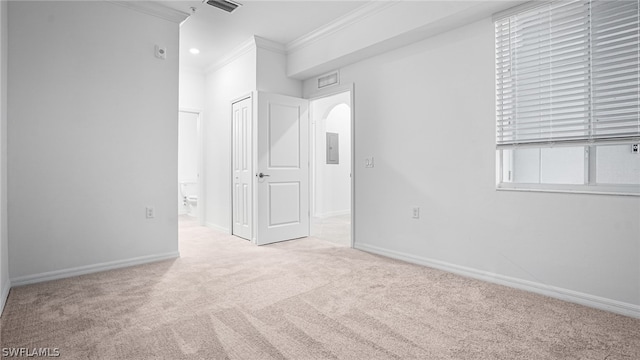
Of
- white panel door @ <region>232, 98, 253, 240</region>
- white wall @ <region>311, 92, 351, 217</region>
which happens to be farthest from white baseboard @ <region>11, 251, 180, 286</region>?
white wall @ <region>311, 92, 351, 217</region>

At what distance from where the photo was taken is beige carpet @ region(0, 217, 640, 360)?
5.98ft

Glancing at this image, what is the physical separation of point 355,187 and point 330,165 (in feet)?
9.71

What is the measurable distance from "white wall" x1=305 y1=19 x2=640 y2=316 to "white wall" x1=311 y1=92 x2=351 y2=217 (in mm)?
2536

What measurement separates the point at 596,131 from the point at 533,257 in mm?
1028

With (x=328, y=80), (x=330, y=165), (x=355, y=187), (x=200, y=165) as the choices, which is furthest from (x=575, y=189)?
(x=200, y=165)

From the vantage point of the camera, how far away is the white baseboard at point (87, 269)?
2.86 metres

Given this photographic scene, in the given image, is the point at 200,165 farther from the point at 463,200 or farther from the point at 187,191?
the point at 463,200

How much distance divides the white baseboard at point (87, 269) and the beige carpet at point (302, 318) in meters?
0.10

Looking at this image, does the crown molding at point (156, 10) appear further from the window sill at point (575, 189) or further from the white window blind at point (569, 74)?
the window sill at point (575, 189)

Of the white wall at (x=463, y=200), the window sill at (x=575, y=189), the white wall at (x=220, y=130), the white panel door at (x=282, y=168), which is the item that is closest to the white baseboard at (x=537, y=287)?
the white wall at (x=463, y=200)

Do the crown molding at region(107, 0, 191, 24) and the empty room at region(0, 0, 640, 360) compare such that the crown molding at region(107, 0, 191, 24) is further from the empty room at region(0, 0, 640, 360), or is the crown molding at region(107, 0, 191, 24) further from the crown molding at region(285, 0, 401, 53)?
the crown molding at region(285, 0, 401, 53)

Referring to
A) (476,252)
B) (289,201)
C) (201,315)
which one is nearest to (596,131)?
(476,252)

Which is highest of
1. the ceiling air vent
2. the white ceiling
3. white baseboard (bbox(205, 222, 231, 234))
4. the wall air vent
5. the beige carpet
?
the white ceiling

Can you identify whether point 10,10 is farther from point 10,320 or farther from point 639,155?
point 639,155
